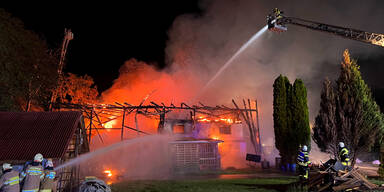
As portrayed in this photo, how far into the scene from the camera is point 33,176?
7418 millimetres

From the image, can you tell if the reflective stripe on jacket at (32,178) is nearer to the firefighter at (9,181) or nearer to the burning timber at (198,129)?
the firefighter at (9,181)

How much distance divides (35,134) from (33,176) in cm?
324

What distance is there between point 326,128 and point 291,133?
2592 mm

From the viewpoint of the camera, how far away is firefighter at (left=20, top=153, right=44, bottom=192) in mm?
7340

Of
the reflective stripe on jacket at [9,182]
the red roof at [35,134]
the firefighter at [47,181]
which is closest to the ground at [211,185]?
the red roof at [35,134]

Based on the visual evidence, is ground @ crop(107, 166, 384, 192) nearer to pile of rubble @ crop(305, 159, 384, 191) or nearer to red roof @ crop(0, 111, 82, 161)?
pile of rubble @ crop(305, 159, 384, 191)

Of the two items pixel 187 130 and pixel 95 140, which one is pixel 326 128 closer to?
pixel 187 130

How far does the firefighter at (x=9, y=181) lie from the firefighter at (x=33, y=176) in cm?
26

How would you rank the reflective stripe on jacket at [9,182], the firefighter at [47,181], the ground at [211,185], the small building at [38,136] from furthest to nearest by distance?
the ground at [211,185] → the small building at [38,136] → the firefighter at [47,181] → the reflective stripe on jacket at [9,182]

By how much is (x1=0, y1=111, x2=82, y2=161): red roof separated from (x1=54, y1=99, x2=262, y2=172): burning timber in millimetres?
10188

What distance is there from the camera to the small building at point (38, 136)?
359 inches

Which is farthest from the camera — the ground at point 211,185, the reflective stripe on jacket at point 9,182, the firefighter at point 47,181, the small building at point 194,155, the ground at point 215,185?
the small building at point 194,155

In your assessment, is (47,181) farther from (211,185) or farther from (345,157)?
(345,157)

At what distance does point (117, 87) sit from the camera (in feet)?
144
